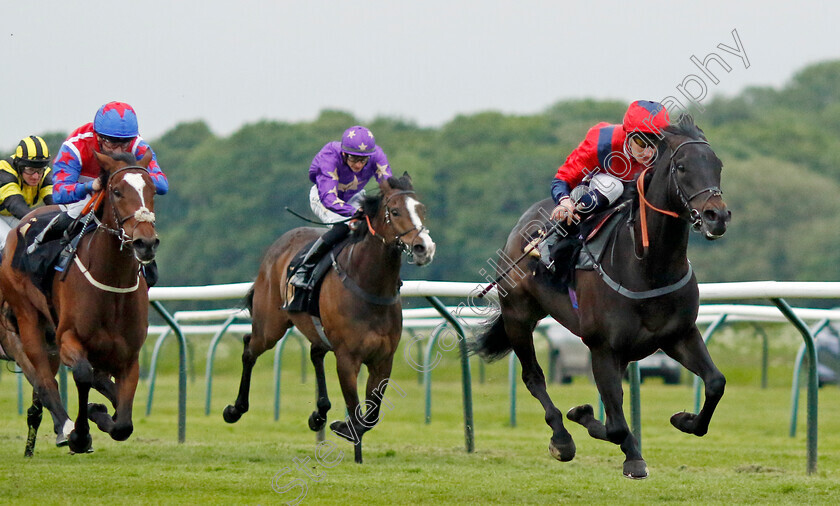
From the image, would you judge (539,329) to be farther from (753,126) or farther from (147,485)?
(753,126)

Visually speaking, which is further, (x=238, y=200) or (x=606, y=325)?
(x=238, y=200)

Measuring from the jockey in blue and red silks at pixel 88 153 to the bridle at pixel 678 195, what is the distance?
8.88 feet

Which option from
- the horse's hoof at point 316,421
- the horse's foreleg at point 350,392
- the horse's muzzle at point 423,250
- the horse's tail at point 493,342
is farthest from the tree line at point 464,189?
the horse's muzzle at point 423,250

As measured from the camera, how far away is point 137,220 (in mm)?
6770

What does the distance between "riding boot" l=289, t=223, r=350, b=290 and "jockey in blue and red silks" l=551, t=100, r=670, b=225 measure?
1.90 meters

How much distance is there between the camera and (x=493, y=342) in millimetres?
8594

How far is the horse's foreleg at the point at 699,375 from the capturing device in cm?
667

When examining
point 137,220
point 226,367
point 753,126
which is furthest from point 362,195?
point 753,126

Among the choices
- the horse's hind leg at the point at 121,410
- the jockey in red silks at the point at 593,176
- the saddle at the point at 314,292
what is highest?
the jockey in red silks at the point at 593,176

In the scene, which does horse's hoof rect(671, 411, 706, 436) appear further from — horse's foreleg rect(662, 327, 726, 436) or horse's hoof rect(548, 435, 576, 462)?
horse's hoof rect(548, 435, 576, 462)

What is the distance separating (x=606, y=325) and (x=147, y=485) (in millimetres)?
2794

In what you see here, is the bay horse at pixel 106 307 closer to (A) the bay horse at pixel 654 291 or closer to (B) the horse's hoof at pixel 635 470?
(A) the bay horse at pixel 654 291

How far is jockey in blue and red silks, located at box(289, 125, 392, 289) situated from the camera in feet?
29.9

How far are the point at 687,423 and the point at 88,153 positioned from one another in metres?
3.89
